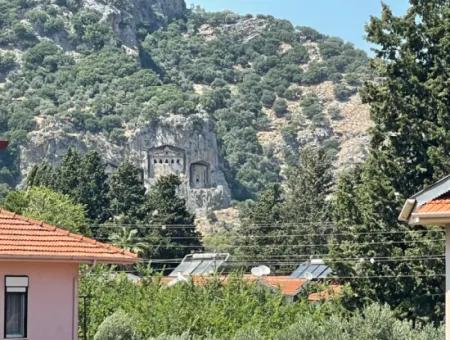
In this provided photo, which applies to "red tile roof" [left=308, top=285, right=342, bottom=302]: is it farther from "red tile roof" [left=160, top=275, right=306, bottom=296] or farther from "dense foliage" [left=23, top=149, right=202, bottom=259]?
"dense foliage" [left=23, top=149, right=202, bottom=259]

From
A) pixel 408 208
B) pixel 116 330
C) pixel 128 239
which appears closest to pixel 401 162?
pixel 116 330

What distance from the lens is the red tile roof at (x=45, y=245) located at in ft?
109

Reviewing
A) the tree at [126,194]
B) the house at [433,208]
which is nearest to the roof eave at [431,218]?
the house at [433,208]

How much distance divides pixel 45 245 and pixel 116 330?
6.37 m

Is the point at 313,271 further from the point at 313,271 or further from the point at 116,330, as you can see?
the point at 116,330

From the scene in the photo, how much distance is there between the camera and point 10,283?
111 feet

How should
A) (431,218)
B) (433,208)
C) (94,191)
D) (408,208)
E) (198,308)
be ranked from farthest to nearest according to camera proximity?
1. (94,191)
2. (198,308)
3. (408,208)
4. (433,208)
5. (431,218)

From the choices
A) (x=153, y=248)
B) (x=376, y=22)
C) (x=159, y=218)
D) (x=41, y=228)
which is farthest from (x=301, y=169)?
(x=41, y=228)

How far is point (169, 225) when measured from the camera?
126250 millimetres

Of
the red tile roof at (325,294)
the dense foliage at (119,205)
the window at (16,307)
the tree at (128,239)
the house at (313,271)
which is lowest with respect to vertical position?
the window at (16,307)

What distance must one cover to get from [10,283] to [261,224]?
88670 millimetres

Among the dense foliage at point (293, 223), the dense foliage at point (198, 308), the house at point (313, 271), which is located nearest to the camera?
the dense foliage at point (198, 308)

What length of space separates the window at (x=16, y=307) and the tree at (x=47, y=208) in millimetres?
52054

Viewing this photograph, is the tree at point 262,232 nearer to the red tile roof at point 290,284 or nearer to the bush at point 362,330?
the red tile roof at point 290,284
